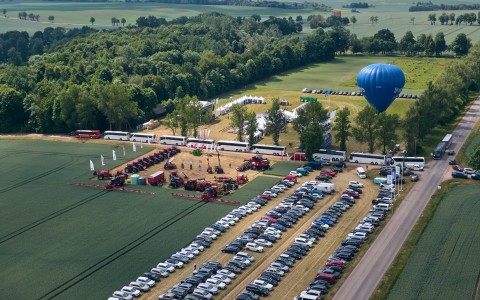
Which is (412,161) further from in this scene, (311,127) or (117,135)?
(117,135)

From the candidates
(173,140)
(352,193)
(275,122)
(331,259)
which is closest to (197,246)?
(331,259)

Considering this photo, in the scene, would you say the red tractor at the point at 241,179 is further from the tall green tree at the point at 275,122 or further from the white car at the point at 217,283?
the white car at the point at 217,283

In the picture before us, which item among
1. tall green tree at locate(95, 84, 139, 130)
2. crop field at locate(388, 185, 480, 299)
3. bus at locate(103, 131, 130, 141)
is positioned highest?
tall green tree at locate(95, 84, 139, 130)

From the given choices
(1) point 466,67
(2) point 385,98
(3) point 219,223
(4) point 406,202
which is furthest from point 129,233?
(1) point 466,67

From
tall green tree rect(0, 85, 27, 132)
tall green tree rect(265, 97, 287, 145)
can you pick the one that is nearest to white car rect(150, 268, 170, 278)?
tall green tree rect(265, 97, 287, 145)

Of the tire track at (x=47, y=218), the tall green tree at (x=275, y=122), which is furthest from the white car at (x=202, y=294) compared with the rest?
the tall green tree at (x=275, y=122)

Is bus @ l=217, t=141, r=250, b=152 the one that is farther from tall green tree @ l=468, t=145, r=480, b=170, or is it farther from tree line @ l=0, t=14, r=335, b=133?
tall green tree @ l=468, t=145, r=480, b=170
